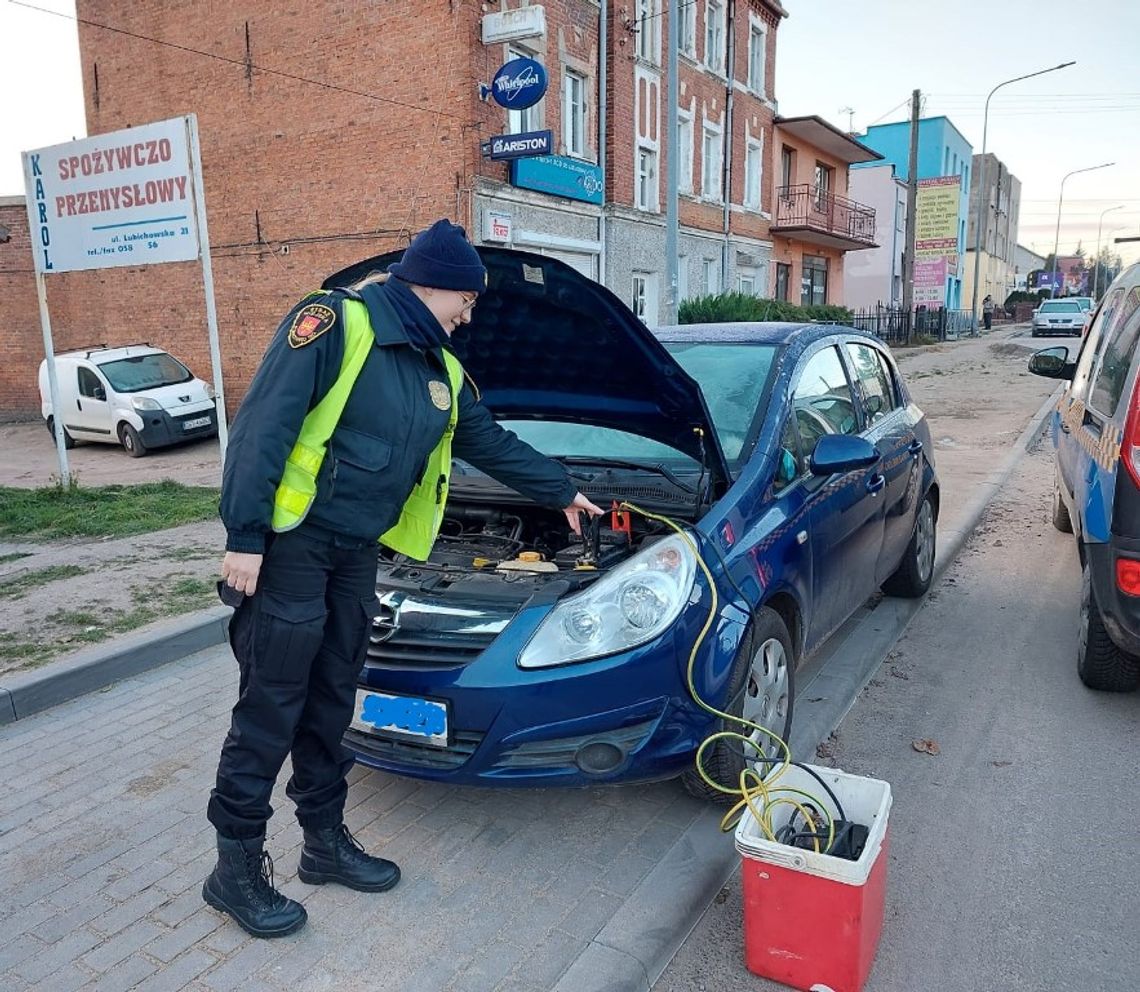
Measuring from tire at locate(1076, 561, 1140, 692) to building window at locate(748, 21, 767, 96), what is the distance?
23.4m

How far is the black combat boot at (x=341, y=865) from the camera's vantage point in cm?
285

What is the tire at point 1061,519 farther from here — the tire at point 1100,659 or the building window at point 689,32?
the building window at point 689,32

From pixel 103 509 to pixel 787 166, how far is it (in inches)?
976

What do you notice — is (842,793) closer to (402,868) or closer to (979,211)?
(402,868)

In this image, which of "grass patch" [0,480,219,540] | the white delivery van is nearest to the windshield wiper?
"grass patch" [0,480,219,540]

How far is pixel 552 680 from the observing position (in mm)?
2797

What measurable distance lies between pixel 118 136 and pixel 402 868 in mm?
8534

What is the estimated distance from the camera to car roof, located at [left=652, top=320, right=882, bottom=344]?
4316 millimetres

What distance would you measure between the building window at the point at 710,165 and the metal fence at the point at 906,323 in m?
10.4

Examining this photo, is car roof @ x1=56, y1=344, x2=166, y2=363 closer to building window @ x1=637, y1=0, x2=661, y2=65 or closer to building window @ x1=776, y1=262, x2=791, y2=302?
building window @ x1=637, y1=0, x2=661, y2=65

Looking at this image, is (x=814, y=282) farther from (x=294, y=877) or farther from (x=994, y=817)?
(x=294, y=877)

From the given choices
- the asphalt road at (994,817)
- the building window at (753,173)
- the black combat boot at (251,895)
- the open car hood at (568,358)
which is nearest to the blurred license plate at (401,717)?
the black combat boot at (251,895)

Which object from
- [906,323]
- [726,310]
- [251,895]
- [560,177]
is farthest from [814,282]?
[251,895]

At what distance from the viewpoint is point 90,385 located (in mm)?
14781
